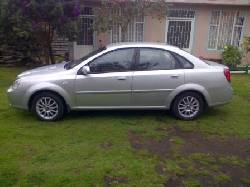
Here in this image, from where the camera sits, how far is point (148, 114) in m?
6.86

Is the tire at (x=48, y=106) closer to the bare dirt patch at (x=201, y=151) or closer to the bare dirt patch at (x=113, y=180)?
the bare dirt patch at (x=201, y=151)

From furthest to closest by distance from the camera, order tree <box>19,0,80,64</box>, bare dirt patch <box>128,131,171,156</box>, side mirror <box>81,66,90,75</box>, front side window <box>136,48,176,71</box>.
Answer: tree <box>19,0,80,64</box>, front side window <box>136,48,176,71</box>, side mirror <box>81,66,90,75</box>, bare dirt patch <box>128,131,171,156</box>

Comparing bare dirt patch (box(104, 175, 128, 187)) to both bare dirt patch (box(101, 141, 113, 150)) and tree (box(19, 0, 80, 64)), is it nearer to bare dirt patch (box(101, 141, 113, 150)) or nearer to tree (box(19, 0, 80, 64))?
bare dirt patch (box(101, 141, 113, 150))

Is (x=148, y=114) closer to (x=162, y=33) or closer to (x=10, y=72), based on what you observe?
(x=10, y=72)

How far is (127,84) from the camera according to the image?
20.4 feet

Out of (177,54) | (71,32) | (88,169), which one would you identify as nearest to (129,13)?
(71,32)

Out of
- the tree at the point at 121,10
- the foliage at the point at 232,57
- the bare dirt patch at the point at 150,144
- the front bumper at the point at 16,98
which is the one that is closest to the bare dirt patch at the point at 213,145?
the bare dirt patch at the point at 150,144

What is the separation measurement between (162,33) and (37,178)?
11.6 meters

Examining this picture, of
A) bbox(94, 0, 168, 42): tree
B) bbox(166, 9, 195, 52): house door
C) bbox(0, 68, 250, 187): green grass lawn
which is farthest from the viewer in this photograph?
bbox(166, 9, 195, 52): house door

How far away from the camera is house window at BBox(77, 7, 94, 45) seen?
13.9m

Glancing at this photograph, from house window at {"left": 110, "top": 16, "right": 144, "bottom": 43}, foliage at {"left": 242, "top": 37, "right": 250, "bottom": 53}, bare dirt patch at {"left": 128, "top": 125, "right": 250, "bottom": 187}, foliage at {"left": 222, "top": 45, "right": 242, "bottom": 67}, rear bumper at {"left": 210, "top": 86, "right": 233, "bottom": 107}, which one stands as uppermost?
house window at {"left": 110, "top": 16, "right": 144, "bottom": 43}

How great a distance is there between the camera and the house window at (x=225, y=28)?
590 inches

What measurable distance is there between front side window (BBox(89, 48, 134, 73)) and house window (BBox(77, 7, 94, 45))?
25.7 feet

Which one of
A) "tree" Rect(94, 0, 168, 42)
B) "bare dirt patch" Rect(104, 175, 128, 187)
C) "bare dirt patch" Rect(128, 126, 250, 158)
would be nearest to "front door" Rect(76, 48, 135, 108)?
"bare dirt patch" Rect(128, 126, 250, 158)
